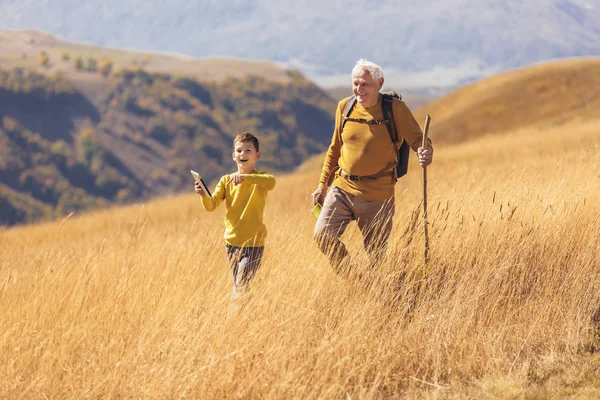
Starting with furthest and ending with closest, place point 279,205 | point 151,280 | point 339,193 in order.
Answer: point 279,205 → point 339,193 → point 151,280

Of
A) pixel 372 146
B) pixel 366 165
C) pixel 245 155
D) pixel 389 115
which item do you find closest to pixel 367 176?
pixel 366 165

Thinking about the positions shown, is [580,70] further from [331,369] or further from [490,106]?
[331,369]

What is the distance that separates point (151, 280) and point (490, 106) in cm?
4221

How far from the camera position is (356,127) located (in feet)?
18.3

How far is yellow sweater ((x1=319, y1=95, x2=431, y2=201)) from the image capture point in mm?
5535

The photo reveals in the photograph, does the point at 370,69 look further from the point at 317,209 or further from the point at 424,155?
the point at 317,209

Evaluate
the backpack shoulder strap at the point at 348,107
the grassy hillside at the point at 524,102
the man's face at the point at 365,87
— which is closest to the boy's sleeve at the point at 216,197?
the backpack shoulder strap at the point at 348,107

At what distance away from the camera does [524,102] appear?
143 ft

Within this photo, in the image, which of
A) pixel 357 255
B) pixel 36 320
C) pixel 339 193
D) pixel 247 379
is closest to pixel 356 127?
pixel 339 193

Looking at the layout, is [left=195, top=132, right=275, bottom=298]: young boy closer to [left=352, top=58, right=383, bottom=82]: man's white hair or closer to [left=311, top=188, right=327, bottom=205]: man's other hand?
[left=311, top=188, right=327, bottom=205]: man's other hand

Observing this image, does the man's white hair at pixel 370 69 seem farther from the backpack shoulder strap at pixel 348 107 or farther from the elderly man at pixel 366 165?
the backpack shoulder strap at pixel 348 107

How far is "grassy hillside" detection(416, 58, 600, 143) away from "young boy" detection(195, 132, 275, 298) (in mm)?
32852

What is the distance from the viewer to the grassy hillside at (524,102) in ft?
131


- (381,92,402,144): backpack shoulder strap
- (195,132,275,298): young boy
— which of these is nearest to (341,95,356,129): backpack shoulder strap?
(381,92,402,144): backpack shoulder strap
